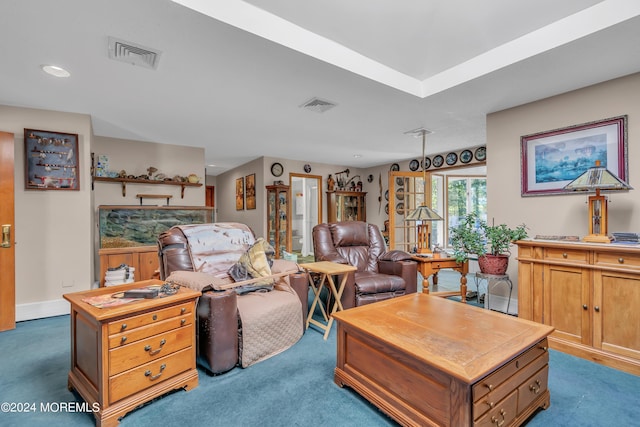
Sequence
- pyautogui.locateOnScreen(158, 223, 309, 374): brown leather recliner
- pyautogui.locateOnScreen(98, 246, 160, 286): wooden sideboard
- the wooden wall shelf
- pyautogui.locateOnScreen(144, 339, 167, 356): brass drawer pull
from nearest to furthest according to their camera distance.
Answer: pyautogui.locateOnScreen(144, 339, 167, 356): brass drawer pull
pyautogui.locateOnScreen(158, 223, 309, 374): brown leather recliner
pyautogui.locateOnScreen(98, 246, 160, 286): wooden sideboard
the wooden wall shelf

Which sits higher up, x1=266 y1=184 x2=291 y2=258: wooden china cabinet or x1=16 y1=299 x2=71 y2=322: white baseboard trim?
x1=266 y1=184 x2=291 y2=258: wooden china cabinet

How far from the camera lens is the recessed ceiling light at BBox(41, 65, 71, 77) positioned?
241cm

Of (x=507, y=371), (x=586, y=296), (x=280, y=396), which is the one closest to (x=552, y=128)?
(x=586, y=296)

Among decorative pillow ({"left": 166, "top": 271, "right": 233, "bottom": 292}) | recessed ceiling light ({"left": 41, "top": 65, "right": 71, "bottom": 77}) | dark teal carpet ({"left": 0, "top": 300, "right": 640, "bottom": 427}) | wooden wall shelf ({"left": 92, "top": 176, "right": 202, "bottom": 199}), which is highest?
recessed ceiling light ({"left": 41, "top": 65, "right": 71, "bottom": 77})

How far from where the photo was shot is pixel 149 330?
5.53 feet

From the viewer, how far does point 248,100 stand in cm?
312

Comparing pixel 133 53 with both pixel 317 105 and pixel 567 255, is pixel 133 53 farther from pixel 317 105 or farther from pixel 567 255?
pixel 567 255

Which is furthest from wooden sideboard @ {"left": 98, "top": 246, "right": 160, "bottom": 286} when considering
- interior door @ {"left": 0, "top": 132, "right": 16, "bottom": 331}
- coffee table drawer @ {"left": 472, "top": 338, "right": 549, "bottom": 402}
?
coffee table drawer @ {"left": 472, "top": 338, "right": 549, "bottom": 402}

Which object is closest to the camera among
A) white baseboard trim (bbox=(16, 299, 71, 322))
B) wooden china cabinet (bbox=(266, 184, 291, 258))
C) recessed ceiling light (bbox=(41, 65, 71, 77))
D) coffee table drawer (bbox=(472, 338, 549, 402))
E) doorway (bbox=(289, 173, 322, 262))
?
coffee table drawer (bbox=(472, 338, 549, 402))

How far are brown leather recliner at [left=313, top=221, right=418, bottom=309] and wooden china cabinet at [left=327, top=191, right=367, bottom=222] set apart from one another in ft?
10.3

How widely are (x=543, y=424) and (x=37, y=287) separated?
4.73m

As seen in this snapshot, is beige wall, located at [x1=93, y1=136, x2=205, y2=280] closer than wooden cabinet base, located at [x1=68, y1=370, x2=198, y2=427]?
No

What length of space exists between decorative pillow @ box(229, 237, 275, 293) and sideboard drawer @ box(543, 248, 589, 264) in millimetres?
2419

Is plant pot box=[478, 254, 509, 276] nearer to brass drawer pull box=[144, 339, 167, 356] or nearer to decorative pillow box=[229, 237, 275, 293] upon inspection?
decorative pillow box=[229, 237, 275, 293]
